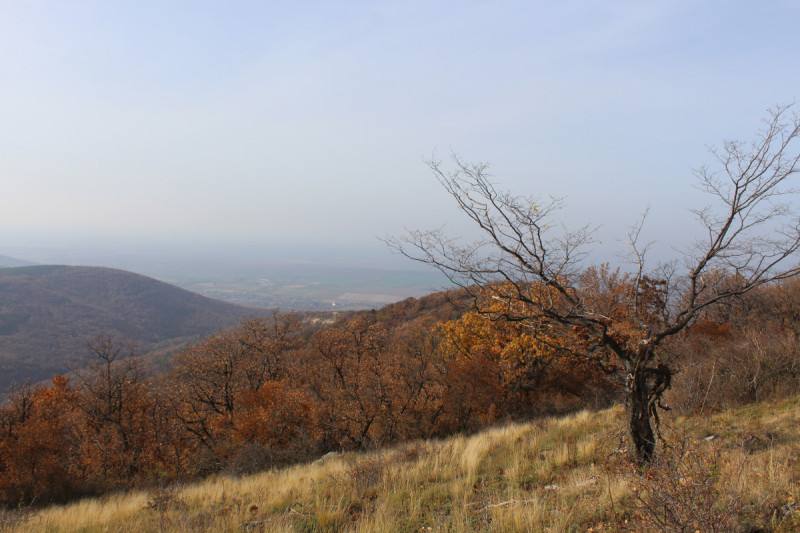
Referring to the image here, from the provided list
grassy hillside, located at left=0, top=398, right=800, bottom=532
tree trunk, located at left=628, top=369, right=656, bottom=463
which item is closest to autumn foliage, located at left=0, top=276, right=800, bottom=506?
grassy hillside, located at left=0, top=398, right=800, bottom=532

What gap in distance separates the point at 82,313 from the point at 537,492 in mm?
151763

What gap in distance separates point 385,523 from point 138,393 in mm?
26479

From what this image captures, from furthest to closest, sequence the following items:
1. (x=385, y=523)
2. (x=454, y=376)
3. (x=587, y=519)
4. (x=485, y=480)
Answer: (x=454, y=376) < (x=485, y=480) < (x=385, y=523) < (x=587, y=519)

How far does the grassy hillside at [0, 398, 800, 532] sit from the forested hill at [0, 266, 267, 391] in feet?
318

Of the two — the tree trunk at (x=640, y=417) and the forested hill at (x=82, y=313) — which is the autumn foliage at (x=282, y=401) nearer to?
the tree trunk at (x=640, y=417)

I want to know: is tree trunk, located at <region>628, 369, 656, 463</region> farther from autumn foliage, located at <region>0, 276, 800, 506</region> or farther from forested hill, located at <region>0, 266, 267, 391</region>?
forested hill, located at <region>0, 266, 267, 391</region>

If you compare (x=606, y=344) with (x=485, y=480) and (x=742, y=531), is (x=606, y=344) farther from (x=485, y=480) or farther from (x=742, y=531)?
(x=485, y=480)

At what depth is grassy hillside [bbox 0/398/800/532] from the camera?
361 cm

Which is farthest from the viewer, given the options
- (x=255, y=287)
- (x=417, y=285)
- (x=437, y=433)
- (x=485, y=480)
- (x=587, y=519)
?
(x=255, y=287)

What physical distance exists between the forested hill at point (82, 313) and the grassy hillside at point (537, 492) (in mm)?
96844

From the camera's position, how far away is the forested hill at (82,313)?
290 ft

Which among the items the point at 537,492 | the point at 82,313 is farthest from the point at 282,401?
the point at 82,313

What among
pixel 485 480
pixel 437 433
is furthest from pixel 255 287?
pixel 485 480

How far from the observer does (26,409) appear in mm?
21969
